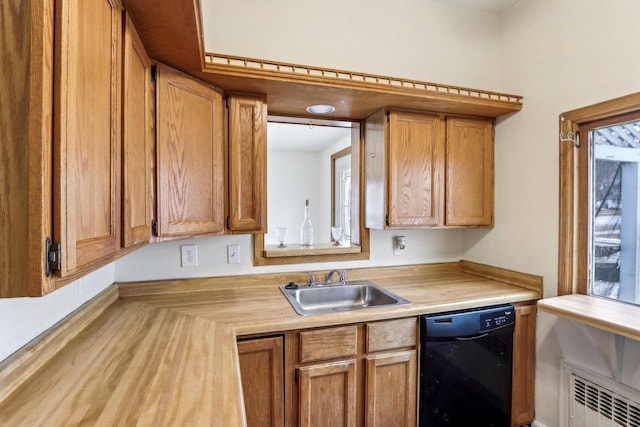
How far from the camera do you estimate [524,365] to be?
6.40ft

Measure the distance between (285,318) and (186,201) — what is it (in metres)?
0.72

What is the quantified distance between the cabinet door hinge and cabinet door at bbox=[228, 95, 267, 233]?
1098 millimetres

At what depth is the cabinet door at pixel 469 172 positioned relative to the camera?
2.14 metres

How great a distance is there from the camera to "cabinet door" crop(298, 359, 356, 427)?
1.51 meters

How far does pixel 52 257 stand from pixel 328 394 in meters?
1.36

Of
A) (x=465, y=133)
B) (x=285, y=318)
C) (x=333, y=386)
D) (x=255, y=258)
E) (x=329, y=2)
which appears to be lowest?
(x=333, y=386)

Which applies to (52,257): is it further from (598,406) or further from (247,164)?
(598,406)

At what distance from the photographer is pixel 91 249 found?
0.77 meters

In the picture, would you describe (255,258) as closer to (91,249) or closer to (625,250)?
(91,249)

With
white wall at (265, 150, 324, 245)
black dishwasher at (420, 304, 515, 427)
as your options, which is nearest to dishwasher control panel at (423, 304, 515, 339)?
black dishwasher at (420, 304, 515, 427)

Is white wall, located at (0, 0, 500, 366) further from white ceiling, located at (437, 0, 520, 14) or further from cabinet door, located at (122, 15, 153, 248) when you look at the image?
cabinet door, located at (122, 15, 153, 248)

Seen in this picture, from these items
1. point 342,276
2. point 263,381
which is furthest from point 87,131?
point 342,276

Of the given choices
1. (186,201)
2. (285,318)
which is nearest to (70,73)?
(186,201)

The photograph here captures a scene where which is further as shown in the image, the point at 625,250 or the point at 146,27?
the point at 625,250
